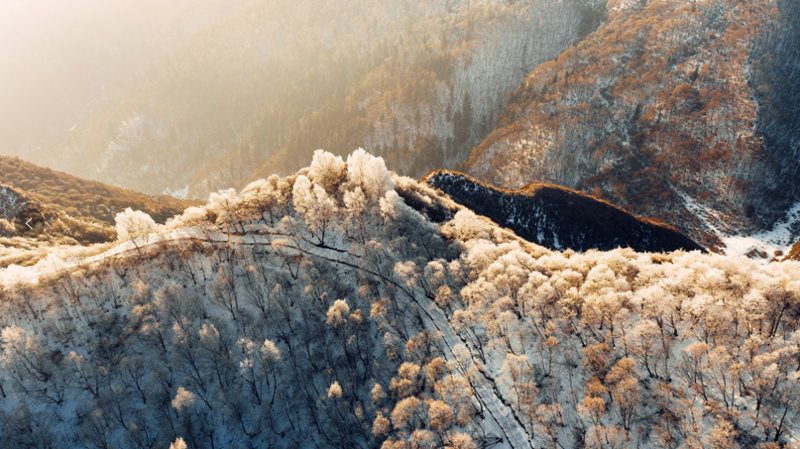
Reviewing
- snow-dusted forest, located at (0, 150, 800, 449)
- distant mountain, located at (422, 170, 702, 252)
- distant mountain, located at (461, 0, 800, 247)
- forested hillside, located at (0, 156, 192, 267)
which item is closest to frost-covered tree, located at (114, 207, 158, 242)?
snow-dusted forest, located at (0, 150, 800, 449)

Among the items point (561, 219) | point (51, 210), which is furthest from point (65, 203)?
point (561, 219)

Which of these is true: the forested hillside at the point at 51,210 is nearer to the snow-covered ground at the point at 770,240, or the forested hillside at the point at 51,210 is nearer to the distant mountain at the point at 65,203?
the distant mountain at the point at 65,203

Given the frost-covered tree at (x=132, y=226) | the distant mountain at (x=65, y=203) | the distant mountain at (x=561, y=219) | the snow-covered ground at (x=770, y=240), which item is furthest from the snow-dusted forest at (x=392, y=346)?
the snow-covered ground at (x=770, y=240)

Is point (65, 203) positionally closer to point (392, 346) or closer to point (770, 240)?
point (392, 346)

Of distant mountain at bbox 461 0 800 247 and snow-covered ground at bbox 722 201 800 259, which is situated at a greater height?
distant mountain at bbox 461 0 800 247

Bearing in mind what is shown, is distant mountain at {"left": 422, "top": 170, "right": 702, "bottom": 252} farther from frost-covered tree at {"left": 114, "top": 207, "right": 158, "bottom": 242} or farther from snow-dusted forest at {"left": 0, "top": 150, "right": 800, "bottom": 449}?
frost-covered tree at {"left": 114, "top": 207, "right": 158, "bottom": 242}
